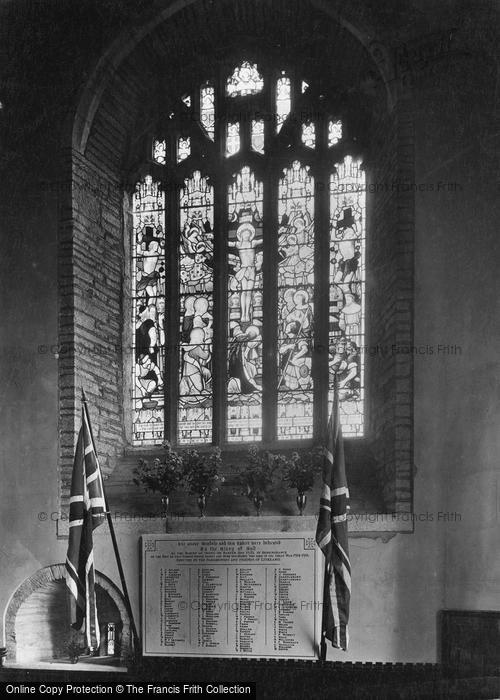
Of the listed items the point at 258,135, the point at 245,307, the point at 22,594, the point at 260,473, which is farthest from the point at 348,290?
the point at 22,594

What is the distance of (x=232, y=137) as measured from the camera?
9.64 meters

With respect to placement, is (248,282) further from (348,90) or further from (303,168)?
(348,90)

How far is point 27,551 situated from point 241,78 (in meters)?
4.63

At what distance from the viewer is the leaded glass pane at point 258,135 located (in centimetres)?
953

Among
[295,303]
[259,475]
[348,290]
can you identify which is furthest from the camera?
[295,303]

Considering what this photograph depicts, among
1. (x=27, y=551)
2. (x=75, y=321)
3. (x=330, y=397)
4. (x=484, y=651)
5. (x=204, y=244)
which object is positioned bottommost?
(x=484, y=651)

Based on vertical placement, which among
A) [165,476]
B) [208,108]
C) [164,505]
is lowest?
[164,505]

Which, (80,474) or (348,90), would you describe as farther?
(348,90)

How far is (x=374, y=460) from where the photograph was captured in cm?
858

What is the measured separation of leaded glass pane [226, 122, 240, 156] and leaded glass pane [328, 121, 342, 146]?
2.83ft

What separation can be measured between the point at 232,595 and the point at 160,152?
4.14 metres

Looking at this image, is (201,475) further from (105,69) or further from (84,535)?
(105,69)

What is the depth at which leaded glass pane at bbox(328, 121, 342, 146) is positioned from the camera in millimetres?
9312

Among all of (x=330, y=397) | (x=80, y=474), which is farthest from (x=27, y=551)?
(x=330, y=397)
